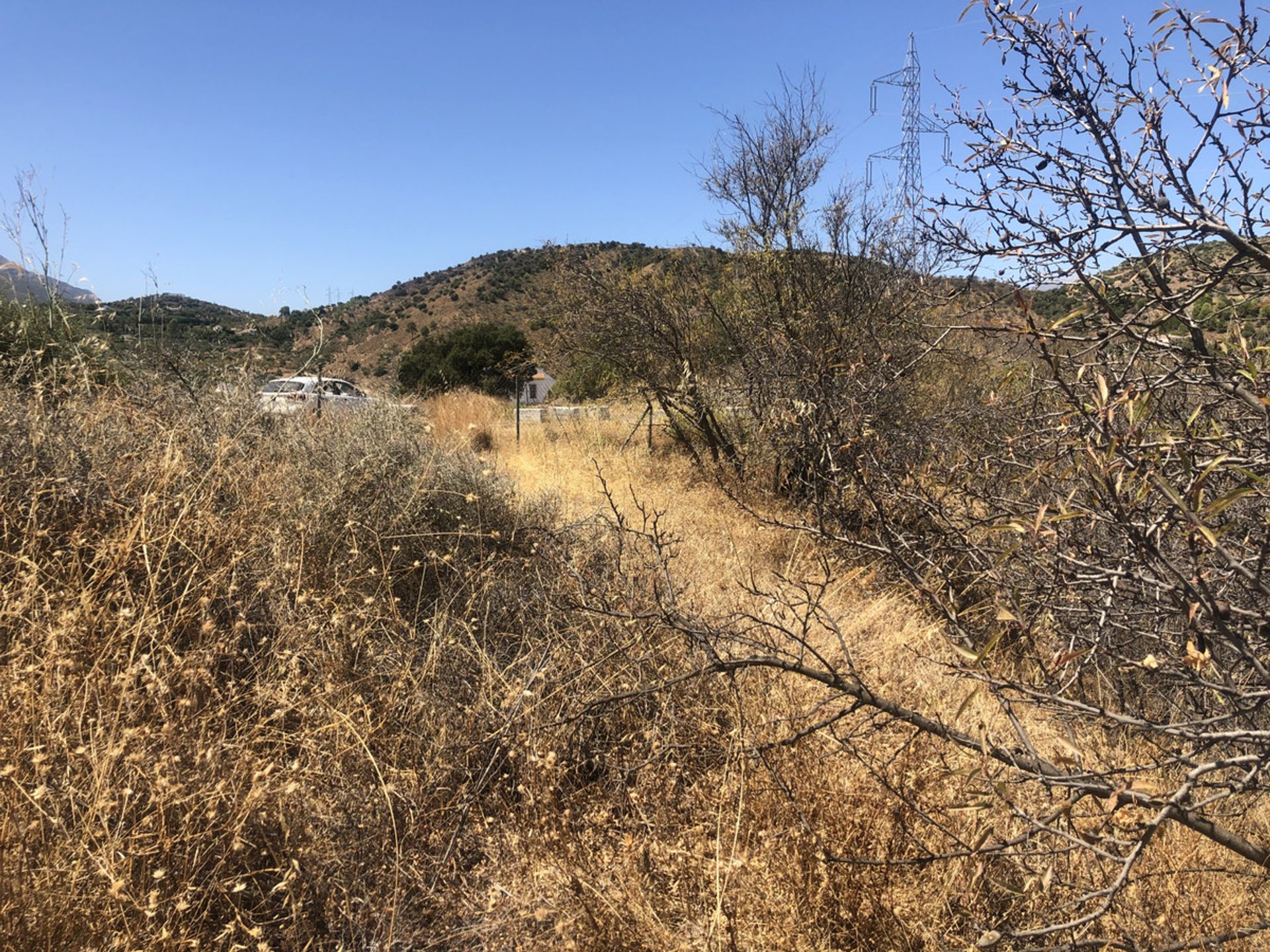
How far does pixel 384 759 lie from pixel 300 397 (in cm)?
472

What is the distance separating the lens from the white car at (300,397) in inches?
219

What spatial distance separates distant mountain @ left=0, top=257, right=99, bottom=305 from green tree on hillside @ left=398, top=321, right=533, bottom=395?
18.1 meters

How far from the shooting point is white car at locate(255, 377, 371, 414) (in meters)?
5.57

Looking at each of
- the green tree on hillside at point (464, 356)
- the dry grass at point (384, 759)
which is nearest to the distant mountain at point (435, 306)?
the green tree on hillside at point (464, 356)

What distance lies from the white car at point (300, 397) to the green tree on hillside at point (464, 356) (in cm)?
1657

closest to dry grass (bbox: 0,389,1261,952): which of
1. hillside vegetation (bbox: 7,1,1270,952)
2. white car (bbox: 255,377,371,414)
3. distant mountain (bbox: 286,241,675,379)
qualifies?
hillside vegetation (bbox: 7,1,1270,952)

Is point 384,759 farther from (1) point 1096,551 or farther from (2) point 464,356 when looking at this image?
(2) point 464,356

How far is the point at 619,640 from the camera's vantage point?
272cm

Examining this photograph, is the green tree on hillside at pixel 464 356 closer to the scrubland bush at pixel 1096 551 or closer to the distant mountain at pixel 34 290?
the distant mountain at pixel 34 290

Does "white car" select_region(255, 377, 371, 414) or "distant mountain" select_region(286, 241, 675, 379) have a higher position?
"distant mountain" select_region(286, 241, 675, 379)

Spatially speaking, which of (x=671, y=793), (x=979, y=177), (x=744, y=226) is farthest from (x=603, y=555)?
(x=744, y=226)

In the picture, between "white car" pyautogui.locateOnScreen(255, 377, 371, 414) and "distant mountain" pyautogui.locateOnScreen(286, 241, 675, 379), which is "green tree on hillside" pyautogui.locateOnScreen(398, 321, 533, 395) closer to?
"distant mountain" pyautogui.locateOnScreen(286, 241, 675, 379)

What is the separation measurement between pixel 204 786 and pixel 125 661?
0.70m

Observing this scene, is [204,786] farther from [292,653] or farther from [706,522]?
[706,522]
